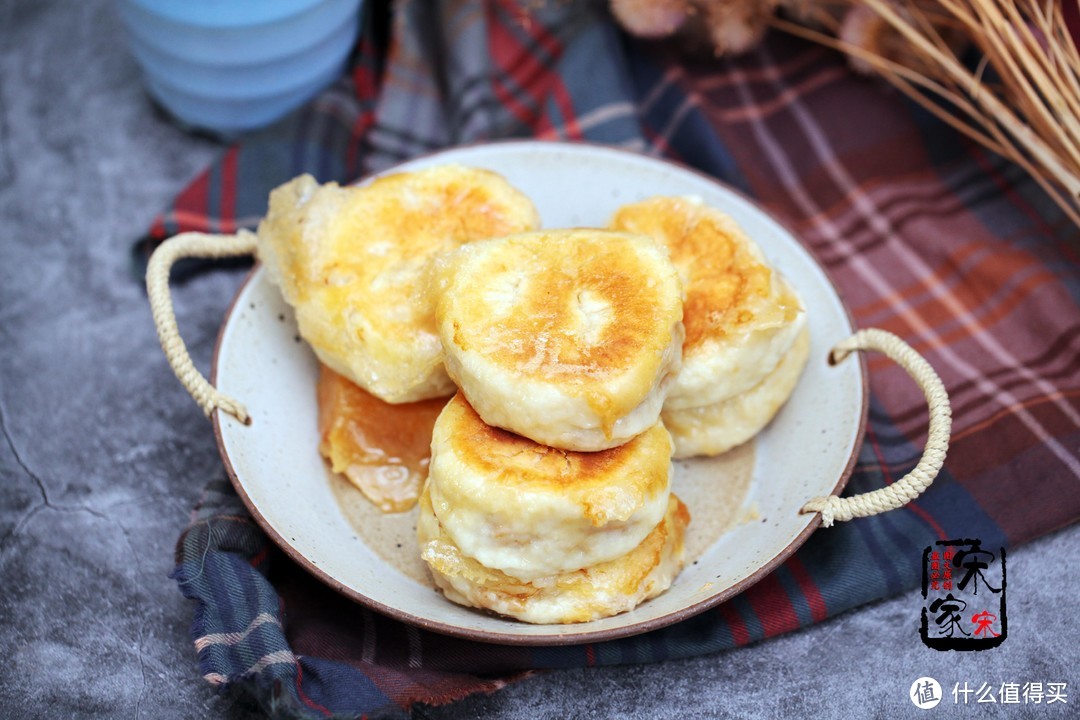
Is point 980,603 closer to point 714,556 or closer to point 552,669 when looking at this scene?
point 714,556

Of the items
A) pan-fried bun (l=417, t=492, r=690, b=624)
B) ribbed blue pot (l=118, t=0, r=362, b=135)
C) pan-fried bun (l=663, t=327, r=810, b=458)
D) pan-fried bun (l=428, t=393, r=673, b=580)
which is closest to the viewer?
pan-fried bun (l=428, t=393, r=673, b=580)

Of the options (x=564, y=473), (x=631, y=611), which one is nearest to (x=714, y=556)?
(x=631, y=611)

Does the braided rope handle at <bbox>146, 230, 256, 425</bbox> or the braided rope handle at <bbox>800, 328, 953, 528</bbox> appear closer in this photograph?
the braided rope handle at <bbox>800, 328, 953, 528</bbox>

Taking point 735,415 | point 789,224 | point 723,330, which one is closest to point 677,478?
point 735,415

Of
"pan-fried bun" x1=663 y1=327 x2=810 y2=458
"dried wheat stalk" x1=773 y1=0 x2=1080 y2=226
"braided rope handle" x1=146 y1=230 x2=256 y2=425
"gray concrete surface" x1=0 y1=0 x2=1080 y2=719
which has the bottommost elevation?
"gray concrete surface" x1=0 y1=0 x2=1080 y2=719

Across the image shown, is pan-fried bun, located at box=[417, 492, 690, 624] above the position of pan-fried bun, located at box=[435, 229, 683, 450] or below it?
below
